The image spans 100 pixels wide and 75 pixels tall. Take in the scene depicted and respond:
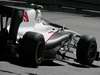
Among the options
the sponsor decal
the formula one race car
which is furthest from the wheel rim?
the sponsor decal

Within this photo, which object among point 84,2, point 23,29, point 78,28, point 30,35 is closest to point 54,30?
point 23,29

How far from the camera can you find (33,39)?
10.0m

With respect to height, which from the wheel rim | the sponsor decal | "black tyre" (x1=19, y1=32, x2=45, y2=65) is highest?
the sponsor decal

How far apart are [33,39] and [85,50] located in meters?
1.84

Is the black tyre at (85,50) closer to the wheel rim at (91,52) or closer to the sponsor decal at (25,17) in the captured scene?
the wheel rim at (91,52)

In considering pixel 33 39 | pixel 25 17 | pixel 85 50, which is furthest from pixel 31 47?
pixel 85 50

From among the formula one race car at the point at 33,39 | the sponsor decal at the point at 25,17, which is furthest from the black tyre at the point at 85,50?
the sponsor decal at the point at 25,17

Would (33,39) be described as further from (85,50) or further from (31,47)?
(85,50)

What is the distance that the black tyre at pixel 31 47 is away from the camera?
32.8ft

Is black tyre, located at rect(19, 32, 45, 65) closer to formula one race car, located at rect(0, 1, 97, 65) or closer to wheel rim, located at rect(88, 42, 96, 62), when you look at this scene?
formula one race car, located at rect(0, 1, 97, 65)

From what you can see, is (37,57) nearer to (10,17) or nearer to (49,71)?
(49,71)

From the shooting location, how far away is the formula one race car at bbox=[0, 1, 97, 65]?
10125mm

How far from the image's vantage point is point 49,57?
10.9 meters

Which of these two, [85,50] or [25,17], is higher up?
[25,17]
